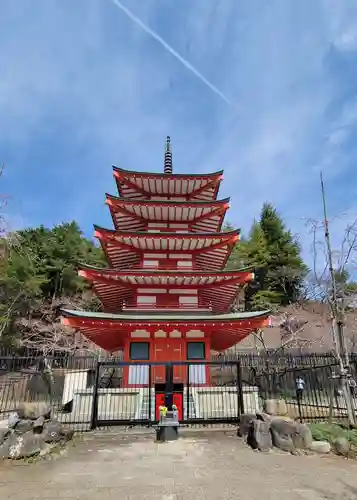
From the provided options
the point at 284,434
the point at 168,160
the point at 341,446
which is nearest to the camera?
the point at 341,446

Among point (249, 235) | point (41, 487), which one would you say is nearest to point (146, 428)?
point (41, 487)

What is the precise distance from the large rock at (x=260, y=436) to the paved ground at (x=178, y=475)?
249 millimetres

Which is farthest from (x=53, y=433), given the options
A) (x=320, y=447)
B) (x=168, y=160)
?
Answer: (x=168, y=160)

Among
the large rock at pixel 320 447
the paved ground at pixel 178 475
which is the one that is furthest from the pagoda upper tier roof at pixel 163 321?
the large rock at pixel 320 447

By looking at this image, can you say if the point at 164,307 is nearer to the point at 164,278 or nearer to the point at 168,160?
the point at 164,278

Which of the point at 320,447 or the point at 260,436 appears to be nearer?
the point at 320,447

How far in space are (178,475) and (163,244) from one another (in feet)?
38.2

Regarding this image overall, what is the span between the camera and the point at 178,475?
5836 millimetres

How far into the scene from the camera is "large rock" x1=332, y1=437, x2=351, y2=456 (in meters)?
7.02

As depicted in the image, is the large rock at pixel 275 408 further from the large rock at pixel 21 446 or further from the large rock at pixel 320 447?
the large rock at pixel 21 446

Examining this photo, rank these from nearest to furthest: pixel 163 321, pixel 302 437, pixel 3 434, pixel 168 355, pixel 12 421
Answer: pixel 3 434 → pixel 12 421 → pixel 302 437 → pixel 163 321 → pixel 168 355

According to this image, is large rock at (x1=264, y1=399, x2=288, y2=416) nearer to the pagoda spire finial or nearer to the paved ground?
the paved ground

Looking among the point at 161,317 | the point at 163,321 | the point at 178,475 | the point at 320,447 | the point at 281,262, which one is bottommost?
the point at 178,475

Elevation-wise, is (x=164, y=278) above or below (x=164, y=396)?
above
